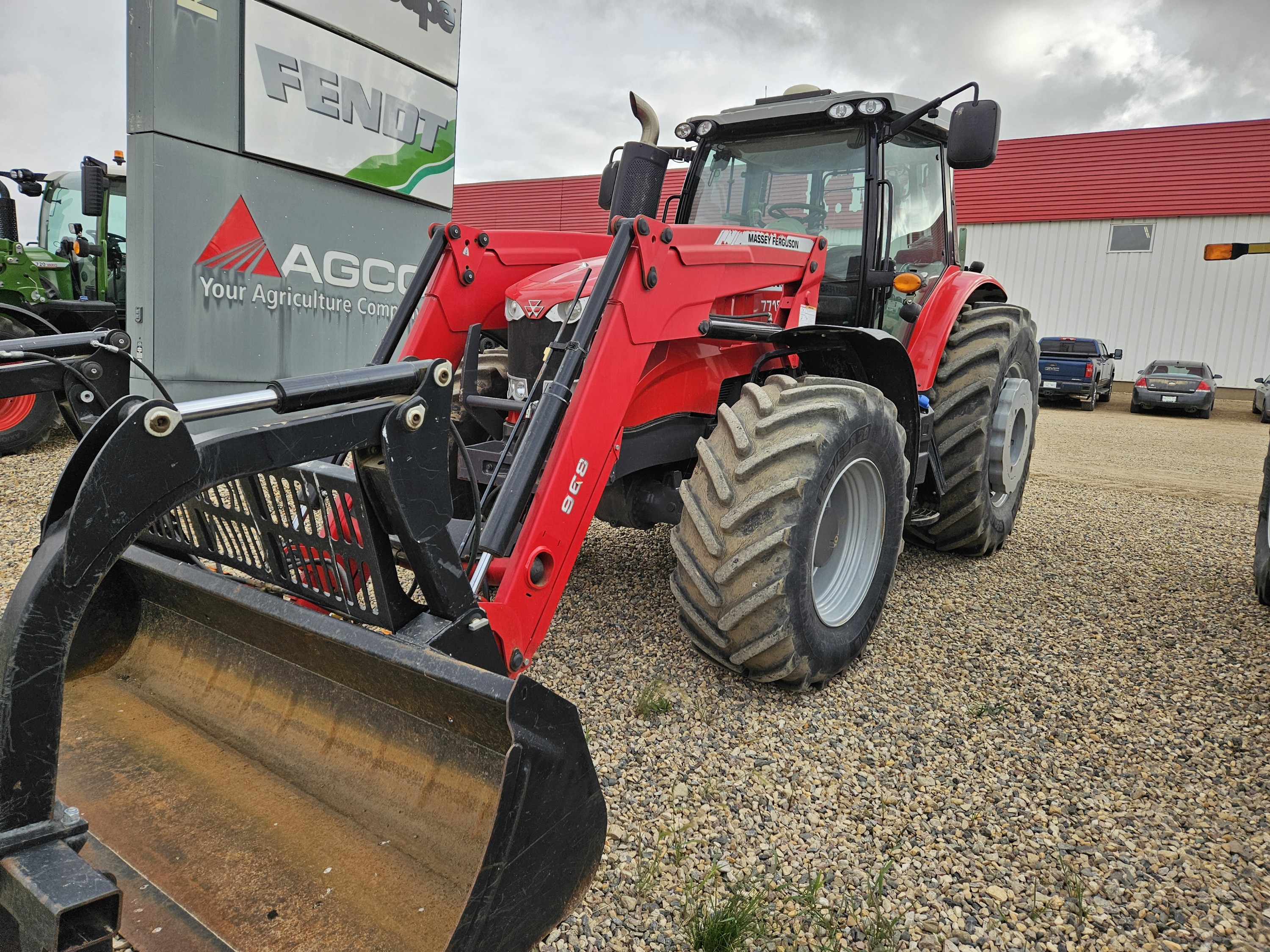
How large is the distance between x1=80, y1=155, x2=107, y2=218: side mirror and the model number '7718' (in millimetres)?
7110

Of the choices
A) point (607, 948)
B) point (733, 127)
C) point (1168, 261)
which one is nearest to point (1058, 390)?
point (1168, 261)

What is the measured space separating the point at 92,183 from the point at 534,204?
19.5 metres

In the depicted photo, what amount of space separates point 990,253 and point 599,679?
21497 millimetres

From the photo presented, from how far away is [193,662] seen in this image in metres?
2.50

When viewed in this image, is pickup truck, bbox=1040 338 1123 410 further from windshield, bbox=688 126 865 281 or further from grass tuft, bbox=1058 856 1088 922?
grass tuft, bbox=1058 856 1088 922

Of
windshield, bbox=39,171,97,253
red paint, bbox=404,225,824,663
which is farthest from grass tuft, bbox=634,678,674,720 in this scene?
windshield, bbox=39,171,97,253

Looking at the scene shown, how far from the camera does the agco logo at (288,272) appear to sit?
620cm

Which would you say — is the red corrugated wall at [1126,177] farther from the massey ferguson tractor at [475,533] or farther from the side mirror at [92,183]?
the massey ferguson tractor at [475,533]

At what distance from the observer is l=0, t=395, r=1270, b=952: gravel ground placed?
6.83 ft

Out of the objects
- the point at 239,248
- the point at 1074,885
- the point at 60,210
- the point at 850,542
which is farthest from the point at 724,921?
the point at 60,210

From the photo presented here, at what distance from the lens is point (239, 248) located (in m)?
6.31

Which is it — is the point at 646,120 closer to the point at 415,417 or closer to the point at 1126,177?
the point at 415,417

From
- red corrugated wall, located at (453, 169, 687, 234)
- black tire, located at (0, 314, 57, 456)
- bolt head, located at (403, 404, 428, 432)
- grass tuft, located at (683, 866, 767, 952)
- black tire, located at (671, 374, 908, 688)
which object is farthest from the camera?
red corrugated wall, located at (453, 169, 687, 234)

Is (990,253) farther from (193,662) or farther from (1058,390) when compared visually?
(193,662)
